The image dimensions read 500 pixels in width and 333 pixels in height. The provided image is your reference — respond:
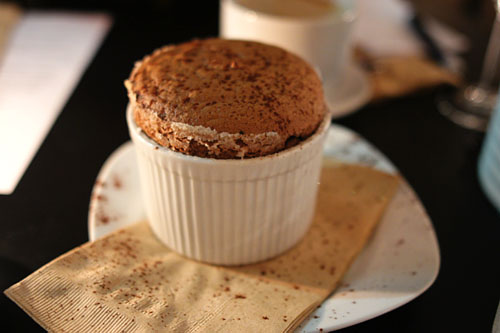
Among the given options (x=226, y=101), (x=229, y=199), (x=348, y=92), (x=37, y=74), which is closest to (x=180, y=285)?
(x=229, y=199)

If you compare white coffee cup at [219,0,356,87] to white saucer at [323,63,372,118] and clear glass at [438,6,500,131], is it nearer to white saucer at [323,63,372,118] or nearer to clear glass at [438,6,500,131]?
white saucer at [323,63,372,118]

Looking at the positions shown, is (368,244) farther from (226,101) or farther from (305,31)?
(305,31)

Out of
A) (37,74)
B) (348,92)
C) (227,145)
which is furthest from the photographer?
(37,74)

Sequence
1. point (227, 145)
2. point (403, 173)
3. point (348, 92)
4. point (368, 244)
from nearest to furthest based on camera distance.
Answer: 1. point (227, 145)
2. point (368, 244)
3. point (403, 173)
4. point (348, 92)

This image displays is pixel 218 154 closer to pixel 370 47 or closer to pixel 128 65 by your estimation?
pixel 128 65

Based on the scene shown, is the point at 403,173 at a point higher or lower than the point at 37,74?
lower

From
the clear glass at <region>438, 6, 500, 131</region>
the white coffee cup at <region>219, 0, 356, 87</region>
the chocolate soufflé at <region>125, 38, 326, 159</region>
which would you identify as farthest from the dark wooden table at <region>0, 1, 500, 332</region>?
the chocolate soufflé at <region>125, 38, 326, 159</region>
